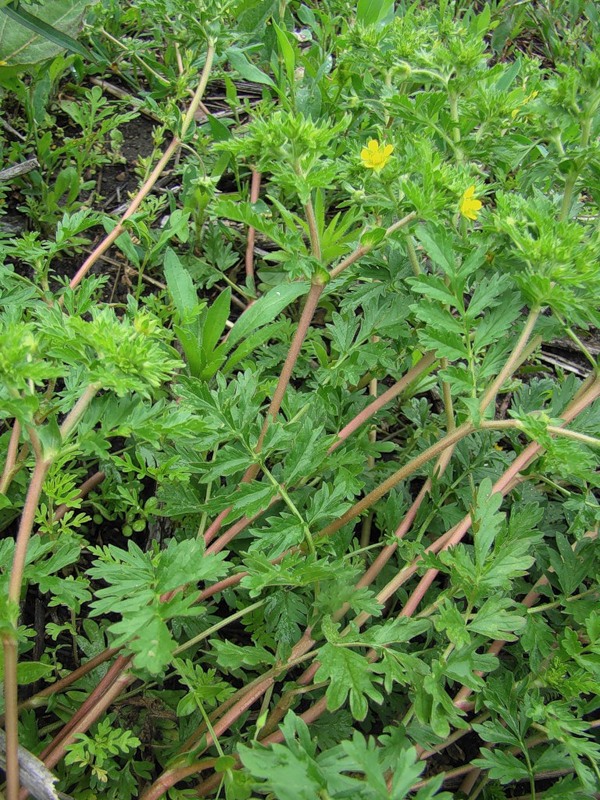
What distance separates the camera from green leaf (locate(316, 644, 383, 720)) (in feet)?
4.09

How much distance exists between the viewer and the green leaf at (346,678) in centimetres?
125

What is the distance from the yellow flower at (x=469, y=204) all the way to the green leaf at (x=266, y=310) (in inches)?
21.1

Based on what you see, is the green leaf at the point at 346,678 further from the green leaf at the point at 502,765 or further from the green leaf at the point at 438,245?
the green leaf at the point at 438,245

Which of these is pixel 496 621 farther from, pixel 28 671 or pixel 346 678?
pixel 28 671

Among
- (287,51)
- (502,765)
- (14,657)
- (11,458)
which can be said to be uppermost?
(287,51)

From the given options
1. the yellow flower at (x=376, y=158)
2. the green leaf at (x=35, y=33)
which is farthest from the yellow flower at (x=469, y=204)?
the green leaf at (x=35, y=33)

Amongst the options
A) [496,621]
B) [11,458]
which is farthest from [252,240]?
[496,621]

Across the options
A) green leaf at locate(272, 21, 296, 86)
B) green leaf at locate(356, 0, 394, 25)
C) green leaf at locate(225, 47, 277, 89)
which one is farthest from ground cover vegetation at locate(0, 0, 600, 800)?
green leaf at locate(356, 0, 394, 25)

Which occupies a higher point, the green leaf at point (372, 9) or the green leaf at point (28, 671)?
the green leaf at point (372, 9)

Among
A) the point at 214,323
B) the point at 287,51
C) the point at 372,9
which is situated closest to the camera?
the point at 214,323

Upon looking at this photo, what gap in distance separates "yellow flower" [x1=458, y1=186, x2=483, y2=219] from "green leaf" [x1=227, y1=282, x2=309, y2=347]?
536mm

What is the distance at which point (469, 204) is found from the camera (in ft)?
5.06

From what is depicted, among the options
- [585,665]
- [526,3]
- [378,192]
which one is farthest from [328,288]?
[526,3]

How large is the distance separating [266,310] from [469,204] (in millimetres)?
647
